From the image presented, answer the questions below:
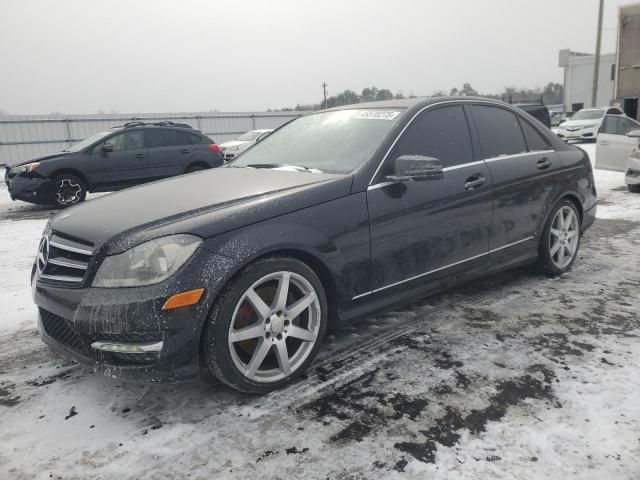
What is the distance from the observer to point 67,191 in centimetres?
1015

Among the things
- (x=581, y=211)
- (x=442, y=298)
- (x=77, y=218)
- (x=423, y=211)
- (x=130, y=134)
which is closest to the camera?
(x=77, y=218)

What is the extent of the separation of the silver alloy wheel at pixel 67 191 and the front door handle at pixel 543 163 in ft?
28.9

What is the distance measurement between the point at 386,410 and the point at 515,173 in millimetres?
2419

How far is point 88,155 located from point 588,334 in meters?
9.78

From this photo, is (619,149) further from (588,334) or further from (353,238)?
(353,238)

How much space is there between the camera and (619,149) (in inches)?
400

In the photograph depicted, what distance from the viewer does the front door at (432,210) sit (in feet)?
10.5

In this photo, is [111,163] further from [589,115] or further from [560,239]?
[589,115]

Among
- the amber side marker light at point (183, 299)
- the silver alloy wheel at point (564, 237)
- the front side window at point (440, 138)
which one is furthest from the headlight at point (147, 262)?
the silver alloy wheel at point (564, 237)

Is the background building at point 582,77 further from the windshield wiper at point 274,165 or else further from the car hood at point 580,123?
the windshield wiper at point 274,165

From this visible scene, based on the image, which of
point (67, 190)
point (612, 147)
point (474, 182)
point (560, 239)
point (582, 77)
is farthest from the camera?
point (582, 77)

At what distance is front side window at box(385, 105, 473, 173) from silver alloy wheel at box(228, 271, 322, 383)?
1118 millimetres

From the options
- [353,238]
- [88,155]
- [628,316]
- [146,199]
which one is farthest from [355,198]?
[88,155]

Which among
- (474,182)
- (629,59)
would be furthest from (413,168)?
(629,59)
